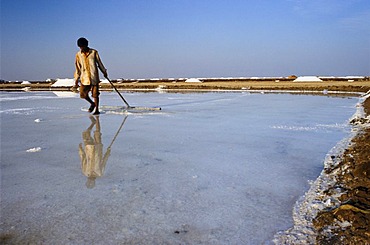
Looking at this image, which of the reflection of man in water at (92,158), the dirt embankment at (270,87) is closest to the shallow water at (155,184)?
the reflection of man in water at (92,158)

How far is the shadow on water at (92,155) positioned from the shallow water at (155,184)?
0.01 metres

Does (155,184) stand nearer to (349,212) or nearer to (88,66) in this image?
(349,212)

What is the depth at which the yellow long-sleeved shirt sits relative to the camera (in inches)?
263

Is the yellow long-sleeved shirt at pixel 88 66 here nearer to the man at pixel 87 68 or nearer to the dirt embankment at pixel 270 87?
the man at pixel 87 68

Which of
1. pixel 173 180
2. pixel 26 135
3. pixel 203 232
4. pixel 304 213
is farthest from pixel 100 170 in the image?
pixel 26 135

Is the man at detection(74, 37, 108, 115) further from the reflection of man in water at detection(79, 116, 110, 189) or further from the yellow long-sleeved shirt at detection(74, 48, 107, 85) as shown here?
the reflection of man in water at detection(79, 116, 110, 189)

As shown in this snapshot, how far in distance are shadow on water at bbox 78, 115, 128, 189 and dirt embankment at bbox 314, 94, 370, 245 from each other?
1584mm

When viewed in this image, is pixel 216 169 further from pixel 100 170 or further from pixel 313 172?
pixel 100 170

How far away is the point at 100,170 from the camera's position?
263cm

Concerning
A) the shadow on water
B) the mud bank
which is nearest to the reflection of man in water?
the shadow on water

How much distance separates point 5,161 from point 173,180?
176 cm

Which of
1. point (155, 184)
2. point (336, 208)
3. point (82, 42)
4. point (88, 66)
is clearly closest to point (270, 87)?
point (88, 66)

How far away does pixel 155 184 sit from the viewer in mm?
2303

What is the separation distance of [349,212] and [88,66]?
620 cm
